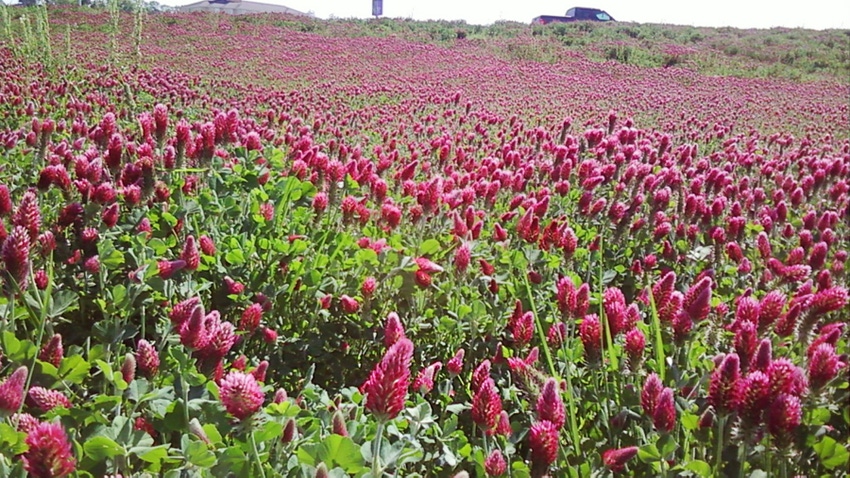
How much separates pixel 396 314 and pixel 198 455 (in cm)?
63

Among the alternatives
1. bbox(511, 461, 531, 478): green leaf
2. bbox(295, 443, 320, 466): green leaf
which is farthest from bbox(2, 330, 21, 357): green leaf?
bbox(511, 461, 531, 478): green leaf

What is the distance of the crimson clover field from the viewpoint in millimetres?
1336

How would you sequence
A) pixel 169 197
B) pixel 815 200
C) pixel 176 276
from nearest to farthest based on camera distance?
1. pixel 176 276
2. pixel 169 197
3. pixel 815 200

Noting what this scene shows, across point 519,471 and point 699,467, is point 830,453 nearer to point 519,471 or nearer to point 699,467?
point 699,467

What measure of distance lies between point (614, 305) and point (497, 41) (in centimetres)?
2552

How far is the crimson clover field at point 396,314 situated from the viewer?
1.34 m

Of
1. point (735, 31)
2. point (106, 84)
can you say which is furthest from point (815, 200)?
point (735, 31)

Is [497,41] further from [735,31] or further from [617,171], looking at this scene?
[617,171]

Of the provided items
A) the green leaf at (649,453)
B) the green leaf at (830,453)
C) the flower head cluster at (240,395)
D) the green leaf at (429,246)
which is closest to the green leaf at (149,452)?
the flower head cluster at (240,395)

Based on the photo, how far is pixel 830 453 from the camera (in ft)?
4.81

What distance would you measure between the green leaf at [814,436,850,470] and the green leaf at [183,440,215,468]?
4.45ft

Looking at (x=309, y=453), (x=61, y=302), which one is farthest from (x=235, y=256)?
(x=309, y=453)

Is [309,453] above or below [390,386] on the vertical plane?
below

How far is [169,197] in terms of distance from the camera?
2.72 metres
